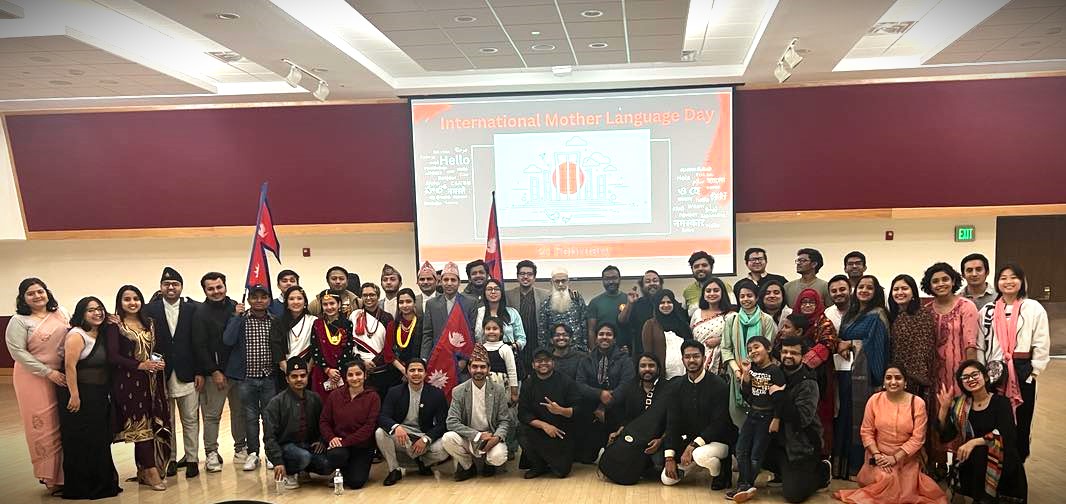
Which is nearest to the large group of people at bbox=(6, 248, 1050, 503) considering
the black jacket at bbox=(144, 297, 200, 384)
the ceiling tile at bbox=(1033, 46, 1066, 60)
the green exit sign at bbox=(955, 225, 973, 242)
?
the black jacket at bbox=(144, 297, 200, 384)

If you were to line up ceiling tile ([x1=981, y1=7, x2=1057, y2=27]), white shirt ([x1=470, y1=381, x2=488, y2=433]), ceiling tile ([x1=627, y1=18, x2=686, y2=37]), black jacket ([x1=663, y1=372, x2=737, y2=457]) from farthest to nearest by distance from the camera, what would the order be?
ceiling tile ([x1=627, y1=18, x2=686, y2=37]), ceiling tile ([x1=981, y1=7, x2=1057, y2=27]), white shirt ([x1=470, y1=381, x2=488, y2=433]), black jacket ([x1=663, y1=372, x2=737, y2=457])

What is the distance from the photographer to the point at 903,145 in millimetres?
8242

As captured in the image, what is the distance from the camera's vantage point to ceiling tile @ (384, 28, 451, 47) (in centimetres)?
611

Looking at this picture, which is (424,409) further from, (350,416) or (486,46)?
(486,46)

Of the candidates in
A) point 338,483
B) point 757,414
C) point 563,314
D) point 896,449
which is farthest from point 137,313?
point 896,449

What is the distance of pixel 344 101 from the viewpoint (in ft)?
28.7

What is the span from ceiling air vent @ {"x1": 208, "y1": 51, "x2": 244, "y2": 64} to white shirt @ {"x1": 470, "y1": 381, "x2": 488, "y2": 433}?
3997 mm

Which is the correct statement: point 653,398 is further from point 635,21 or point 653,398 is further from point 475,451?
point 635,21

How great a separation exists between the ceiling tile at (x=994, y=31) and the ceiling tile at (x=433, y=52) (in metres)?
4.32

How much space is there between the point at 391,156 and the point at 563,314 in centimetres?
353

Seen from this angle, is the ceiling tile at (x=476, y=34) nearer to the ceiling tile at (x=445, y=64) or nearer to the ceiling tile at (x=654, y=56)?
the ceiling tile at (x=445, y=64)

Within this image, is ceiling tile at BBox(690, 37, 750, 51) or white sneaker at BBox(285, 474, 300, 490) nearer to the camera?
white sneaker at BBox(285, 474, 300, 490)

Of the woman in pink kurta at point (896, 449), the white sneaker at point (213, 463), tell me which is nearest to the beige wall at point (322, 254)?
the white sneaker at point (213, 463)

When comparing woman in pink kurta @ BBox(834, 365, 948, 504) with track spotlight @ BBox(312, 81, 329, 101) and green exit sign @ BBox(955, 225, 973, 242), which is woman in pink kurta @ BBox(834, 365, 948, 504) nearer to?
green exit sign @ BBox(955, 225, 973, 242)
